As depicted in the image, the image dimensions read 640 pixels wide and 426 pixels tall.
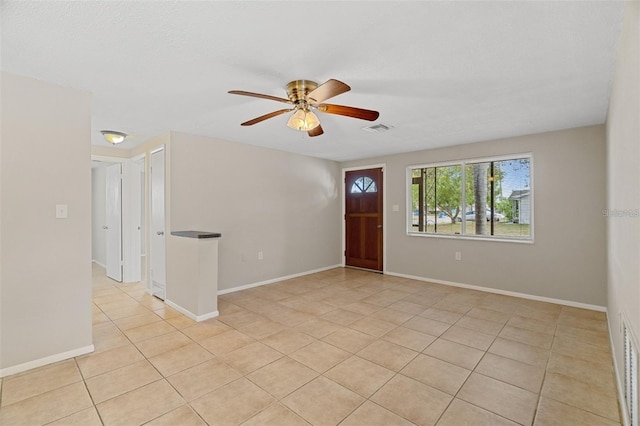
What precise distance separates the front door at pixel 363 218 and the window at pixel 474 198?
2.28 ft

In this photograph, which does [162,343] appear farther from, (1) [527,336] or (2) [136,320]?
(1) [527,336]

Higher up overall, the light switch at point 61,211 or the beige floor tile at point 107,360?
the light switch at point 61,211

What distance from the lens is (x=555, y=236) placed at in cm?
386

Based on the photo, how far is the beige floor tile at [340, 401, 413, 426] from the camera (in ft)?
5.59

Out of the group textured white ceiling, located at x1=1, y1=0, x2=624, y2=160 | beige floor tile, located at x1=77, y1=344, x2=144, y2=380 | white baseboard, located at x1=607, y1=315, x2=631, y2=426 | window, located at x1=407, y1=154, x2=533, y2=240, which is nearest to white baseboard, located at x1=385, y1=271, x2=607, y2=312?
window, located at x1=407, y1=154, x2=533, y2=240

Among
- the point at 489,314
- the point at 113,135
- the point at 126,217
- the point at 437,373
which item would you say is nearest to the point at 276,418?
the point at 437,373

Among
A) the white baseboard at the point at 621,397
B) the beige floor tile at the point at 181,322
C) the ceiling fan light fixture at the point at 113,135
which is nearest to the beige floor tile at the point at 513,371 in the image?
the white baseboard at the point at 621,397

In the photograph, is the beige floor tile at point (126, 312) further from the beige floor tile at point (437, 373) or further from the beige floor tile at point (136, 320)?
the beige floor tile at point (437, 373)

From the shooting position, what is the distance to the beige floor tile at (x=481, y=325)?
3.01 m

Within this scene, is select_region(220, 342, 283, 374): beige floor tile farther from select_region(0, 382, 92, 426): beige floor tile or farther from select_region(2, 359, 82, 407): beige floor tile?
select_region(2, 359, 82, 407): beige floor tile

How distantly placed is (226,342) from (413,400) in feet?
5.67

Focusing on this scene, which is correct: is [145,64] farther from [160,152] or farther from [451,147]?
[451,147]

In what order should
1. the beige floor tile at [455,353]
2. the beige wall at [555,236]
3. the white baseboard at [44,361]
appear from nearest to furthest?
the white baseboard at [44,361]
the beige floor tile at [455,353]
the beige wall at [555,236]

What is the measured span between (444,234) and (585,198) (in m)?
1.84
